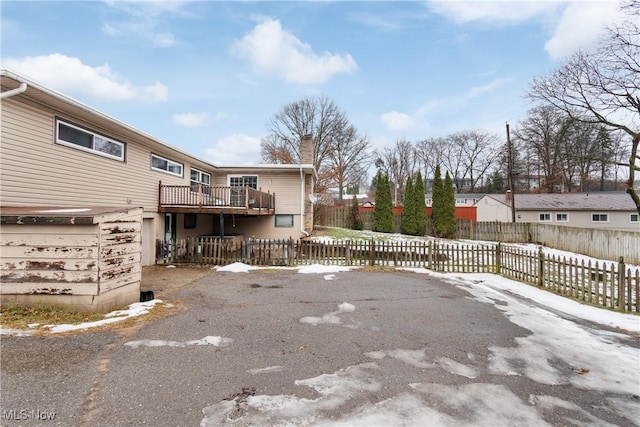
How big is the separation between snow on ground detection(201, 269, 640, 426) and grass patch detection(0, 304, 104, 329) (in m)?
3.85

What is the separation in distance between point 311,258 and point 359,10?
9.07 metres

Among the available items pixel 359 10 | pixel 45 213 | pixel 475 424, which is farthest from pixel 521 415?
pixel 359 10

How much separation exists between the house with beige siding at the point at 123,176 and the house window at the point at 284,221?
0.06m

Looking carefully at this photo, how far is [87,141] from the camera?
8.86m

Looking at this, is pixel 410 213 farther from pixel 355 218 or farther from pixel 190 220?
pixel 190 220

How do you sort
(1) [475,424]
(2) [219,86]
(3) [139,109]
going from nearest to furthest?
(1) [475,424] < (2) [219,86] < (3) [139,109]

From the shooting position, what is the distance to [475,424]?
2637 millimetres

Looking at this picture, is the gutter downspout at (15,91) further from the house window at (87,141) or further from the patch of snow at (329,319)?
the patch of snow at (329,319)

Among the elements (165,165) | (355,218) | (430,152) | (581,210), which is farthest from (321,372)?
(430,152)

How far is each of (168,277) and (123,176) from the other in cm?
392

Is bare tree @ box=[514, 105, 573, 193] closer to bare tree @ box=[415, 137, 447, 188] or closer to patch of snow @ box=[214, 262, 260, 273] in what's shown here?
bare tree @ box=[415, 137, 447, 188]

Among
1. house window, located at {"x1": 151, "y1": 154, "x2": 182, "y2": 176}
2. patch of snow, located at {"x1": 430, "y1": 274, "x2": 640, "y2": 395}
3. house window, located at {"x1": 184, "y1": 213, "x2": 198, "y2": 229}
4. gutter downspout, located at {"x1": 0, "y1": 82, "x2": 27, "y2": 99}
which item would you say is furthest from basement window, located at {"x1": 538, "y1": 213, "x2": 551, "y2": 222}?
gutter downspout, located at {"x1": 0, "y1": 82, "x2": 27, "y2": 99}

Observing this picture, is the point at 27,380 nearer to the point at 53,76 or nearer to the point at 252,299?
the point at 252,299

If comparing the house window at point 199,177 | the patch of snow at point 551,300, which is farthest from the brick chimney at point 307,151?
the patch of snow at point 551,300
